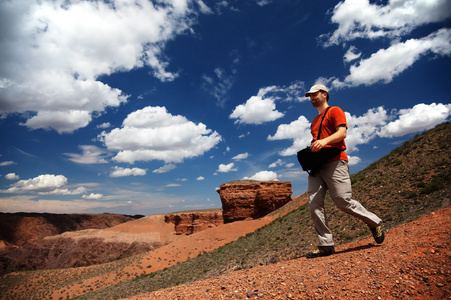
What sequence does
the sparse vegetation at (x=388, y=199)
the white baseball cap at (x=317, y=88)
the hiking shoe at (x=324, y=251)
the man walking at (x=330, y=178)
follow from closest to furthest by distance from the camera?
the man walking at (x=330, y=178)
the hiking shoe at (x=324, y=251)
the white baseball cap at (x=317, y=88)
the sparse vegetation at (x=388, y=199)

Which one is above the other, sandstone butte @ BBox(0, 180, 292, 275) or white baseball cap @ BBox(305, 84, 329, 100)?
white baseball cap @ BBox(305, 84, 329, 100)

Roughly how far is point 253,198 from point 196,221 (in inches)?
988

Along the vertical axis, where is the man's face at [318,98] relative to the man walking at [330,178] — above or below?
above

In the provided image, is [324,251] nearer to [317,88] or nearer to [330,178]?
[330,178]

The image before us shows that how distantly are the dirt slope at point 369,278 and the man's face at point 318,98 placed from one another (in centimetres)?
268

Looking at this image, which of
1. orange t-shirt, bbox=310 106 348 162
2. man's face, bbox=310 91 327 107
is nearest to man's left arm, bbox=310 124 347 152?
orange t-shirt, bbox=310 106 348 162

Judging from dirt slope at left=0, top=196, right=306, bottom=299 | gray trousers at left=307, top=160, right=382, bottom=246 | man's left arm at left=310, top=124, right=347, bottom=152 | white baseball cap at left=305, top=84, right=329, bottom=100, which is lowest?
dirt slope at left=0, top=196, right=306, bottom=299

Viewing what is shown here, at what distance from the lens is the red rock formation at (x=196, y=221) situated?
59.1 meters

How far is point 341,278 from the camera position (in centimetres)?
279

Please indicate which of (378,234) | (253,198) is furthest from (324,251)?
(253,198)

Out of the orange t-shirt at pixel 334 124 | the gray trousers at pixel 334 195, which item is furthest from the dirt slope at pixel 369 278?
the orange t-shirt at pixel 334 124

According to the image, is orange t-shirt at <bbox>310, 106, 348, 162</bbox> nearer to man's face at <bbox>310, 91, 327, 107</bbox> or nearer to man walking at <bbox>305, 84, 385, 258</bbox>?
man walking at <bbox>305, 84, 385, 258</bbox>

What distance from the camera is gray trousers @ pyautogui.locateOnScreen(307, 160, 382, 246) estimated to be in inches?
148

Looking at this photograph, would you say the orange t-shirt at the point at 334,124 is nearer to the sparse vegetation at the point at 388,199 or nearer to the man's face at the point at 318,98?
the man's face at the point at 318,98
